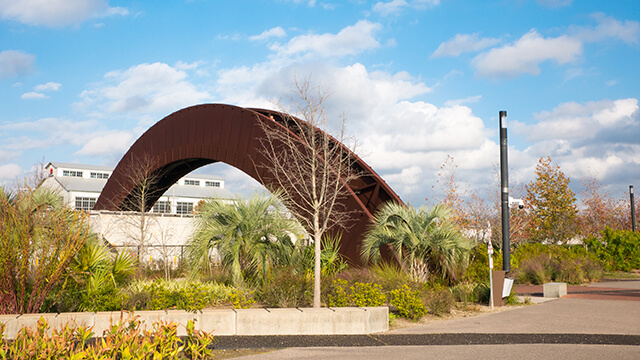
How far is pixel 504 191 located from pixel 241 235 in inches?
299

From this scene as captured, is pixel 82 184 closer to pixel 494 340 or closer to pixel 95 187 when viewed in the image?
pixel 95 187

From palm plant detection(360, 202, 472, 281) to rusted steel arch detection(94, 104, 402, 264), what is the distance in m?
1.72

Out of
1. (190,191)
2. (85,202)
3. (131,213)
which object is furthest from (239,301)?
(190,191)

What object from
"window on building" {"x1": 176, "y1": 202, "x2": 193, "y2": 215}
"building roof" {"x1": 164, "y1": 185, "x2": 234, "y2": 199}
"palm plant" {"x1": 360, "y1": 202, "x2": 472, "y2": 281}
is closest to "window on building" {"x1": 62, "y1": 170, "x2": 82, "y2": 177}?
"building roof" {"x1": 164, "y1": 185, "x2": 234, "y2": 199}

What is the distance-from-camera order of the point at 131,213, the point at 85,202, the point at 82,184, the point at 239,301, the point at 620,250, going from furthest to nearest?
the point at 82,184
the point at 85,202
the point at 131,213
the point at 620,250
the point at 239,301

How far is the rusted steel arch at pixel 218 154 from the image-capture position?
17.3 meters

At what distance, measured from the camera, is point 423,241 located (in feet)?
46.2

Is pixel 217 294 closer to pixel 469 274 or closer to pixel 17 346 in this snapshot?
pixel 17 346

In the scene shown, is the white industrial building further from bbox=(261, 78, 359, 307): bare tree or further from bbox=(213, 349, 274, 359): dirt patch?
bbox=(213, 349, 274, 359): dirt patch

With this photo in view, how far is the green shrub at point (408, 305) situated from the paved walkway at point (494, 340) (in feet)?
1.30

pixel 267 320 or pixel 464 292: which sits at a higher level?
pixel 267 320

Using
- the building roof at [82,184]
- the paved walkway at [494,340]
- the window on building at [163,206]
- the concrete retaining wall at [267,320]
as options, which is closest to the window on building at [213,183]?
the window on building at [163,206]

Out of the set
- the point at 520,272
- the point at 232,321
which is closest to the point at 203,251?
the point at 232,321

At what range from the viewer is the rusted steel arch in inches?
682
